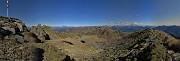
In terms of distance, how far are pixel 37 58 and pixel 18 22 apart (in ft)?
55.6

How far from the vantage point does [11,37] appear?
58281mm

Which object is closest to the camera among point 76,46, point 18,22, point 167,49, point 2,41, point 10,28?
point 167,49

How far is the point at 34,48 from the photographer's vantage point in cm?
5469

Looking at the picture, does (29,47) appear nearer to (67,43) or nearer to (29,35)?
(29,35)

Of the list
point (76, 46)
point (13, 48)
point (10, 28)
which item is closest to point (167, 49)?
point (13, 48)

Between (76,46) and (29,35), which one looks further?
(76,46)

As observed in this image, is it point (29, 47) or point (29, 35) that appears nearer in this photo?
point (29, 47)

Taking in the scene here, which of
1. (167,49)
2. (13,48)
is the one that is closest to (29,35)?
(13,48)

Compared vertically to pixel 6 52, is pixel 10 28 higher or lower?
higher

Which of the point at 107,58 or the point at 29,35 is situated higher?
the point at 29,35

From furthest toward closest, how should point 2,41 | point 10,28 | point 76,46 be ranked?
point 76,46
point 10,28
point 2,41

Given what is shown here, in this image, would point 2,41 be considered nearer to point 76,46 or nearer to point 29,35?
point 29,35

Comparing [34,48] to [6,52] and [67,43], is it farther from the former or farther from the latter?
[67,43]

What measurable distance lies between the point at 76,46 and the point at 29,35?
2252 cm
